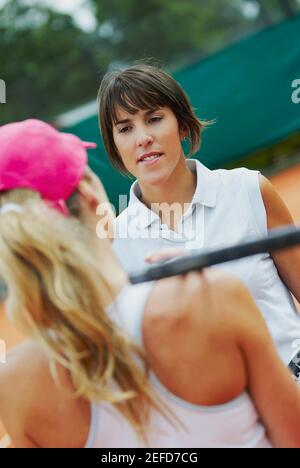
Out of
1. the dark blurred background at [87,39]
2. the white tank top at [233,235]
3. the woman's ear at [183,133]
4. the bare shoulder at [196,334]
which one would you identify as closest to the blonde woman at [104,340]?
the bare shoulder at [196,334]

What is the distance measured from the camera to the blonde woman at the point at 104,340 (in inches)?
37.1

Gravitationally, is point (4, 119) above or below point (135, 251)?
above

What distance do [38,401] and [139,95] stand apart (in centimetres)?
75

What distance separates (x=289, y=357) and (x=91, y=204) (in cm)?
61

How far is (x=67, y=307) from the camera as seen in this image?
92 cm

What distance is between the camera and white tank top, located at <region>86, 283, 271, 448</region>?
0.95m

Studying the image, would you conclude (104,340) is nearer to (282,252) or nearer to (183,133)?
(282,252)

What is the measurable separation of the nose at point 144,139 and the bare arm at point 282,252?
0.82 feet

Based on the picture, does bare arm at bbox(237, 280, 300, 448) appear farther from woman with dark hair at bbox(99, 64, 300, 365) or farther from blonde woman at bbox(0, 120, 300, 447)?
woman with dark hair at bbox(99, 64, 300, 365)

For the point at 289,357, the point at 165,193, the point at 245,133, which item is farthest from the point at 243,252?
the point at 245,133

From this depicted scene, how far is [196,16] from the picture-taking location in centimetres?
1172

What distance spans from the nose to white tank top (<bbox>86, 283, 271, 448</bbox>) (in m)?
0.61

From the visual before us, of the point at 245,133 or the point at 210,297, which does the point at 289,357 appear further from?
the point at 245,133

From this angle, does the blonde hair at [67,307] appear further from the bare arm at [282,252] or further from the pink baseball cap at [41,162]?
the bare arm at [282,252]
